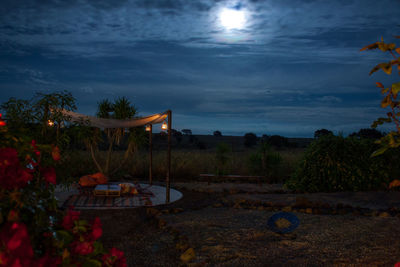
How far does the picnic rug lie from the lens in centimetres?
609

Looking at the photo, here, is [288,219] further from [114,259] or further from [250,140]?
[250,140]

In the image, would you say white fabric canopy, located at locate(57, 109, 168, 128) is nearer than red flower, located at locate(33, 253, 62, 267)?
No

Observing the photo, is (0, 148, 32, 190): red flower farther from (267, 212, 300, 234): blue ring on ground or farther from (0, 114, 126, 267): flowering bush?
(267, 212, 300, 234): blue ring on ground

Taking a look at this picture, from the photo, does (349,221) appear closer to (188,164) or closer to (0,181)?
(0,181)

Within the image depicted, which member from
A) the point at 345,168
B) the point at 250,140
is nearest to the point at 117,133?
the point at 345,168

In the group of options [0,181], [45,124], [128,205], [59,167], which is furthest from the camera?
[128,205]

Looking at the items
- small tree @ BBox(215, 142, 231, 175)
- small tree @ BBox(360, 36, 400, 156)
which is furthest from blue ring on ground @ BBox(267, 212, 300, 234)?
small tree @ BBox(215, 142, 231, 175)

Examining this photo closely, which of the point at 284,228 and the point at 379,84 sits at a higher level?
the point at 379,84

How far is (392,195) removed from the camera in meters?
6.75

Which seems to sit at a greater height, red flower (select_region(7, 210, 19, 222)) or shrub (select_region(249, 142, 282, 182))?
red flower (select_region(7, 210, 19, 222))

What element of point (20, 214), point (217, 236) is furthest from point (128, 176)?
point (20, 214)

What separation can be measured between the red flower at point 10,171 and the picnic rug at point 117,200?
536 cm

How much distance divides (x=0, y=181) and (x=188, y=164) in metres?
10.1

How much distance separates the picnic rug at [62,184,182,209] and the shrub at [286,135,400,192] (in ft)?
11.6
